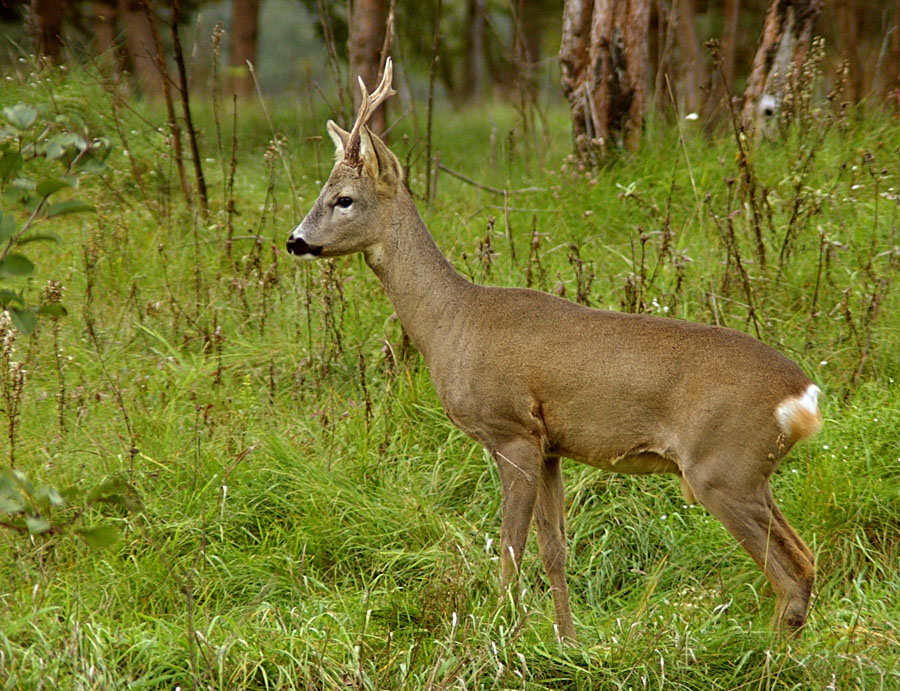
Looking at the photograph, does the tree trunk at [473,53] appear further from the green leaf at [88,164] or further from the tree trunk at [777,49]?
the green leaf at [88,164]

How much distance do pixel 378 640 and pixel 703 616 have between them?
1.14 meters

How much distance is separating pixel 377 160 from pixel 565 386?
1.19 m

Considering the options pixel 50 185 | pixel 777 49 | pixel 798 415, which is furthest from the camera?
pixel 777 49

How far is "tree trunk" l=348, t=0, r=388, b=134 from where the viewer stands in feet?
27.0

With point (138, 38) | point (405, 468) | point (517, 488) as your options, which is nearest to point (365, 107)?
point (517, 488)

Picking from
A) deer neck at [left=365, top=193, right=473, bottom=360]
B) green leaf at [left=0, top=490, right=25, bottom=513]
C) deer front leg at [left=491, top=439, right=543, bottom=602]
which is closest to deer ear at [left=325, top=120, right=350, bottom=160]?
deer neck at [left=365, top=193, right=473, bottom=360]

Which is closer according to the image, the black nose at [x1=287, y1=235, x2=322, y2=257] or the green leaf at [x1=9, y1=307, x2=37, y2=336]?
the green leaf at [x1=9, y1=307, x2=37, y2=336]

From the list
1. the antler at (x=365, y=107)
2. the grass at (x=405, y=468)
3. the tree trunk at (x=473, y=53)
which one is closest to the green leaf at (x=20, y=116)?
the grass at (x=405, y=468)

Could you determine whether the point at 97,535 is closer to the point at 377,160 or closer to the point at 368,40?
the point at 377,160

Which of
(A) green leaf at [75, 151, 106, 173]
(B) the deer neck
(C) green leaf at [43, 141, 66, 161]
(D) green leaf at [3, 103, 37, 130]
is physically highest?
(D) green leaf at [3, 103, 37, 130]

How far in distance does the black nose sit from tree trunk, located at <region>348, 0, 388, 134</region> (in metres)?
4.14

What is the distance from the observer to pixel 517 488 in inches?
160

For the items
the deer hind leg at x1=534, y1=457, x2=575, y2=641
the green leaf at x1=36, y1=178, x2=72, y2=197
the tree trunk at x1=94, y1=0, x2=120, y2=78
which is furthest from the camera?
the tree trunk at x1=94, y1=0, x2=120, y2=78

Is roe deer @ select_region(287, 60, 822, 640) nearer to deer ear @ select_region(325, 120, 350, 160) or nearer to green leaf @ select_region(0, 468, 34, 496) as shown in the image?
deer ear @ select_region(325, 120, 350, 160)
